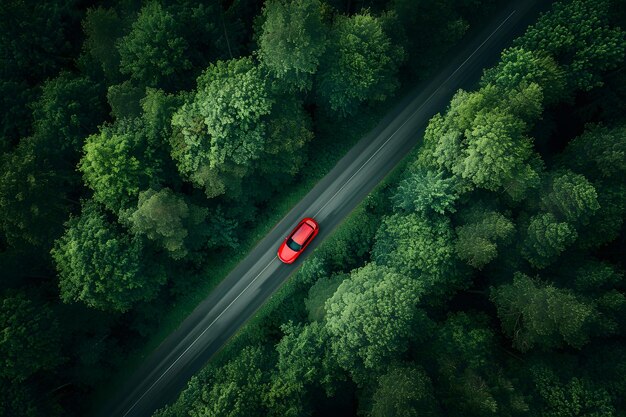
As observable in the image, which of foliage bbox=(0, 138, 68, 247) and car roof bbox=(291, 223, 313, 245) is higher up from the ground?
foliage bbox=(0, 138, 68, 247)

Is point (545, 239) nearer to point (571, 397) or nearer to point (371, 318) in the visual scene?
point (571, 397)

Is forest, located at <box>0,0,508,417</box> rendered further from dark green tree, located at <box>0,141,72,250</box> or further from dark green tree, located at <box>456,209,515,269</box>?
dark green tree, located at <box>456,209,515,269</box>

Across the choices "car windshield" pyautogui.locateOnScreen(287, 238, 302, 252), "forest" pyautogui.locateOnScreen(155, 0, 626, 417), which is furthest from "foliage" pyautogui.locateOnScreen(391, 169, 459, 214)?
"car windshield" pyautogui.locateOnScreen(287, 238, 302, 252)

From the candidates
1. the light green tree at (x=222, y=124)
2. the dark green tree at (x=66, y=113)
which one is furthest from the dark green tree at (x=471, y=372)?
the dark green tree at (x=66, y=113)

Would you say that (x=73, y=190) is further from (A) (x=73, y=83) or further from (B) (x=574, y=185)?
(B) (x=574, y=185)

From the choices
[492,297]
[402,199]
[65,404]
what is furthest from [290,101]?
[65,404]

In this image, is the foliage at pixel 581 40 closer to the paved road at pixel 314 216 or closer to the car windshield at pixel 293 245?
the paved road at pixel 314 216

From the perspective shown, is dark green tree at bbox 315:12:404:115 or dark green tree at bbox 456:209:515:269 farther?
dark green tree at bbox 315:12:404:115
